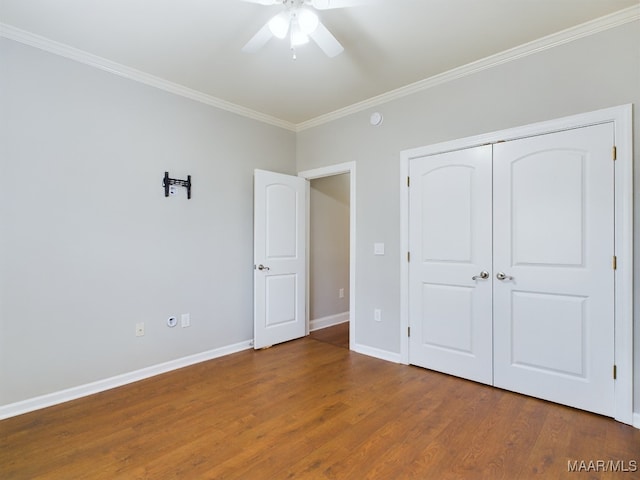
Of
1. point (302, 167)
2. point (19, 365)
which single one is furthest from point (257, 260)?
point (19, 365)

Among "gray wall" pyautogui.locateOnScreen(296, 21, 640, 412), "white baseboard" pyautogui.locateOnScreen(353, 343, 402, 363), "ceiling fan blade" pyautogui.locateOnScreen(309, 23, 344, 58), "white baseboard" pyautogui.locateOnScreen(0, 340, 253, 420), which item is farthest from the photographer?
"white baseboard" pyautogui.locateOnScreen(353, 343, 402, 363)

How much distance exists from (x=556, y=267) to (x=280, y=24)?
2501 millimetres

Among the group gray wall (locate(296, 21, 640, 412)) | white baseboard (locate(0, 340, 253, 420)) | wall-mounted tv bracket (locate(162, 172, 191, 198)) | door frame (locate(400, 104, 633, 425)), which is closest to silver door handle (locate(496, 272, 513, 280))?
door frame (locate(400, 104, 633, 425))

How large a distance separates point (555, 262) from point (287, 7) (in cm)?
252

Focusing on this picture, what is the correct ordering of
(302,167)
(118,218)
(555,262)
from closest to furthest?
(555,262), (118,218), (302,167)

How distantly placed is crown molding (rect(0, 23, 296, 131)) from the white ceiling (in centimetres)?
Answer: 4

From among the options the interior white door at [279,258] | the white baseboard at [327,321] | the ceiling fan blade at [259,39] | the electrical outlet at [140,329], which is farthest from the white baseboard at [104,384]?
the ceiling fan blade at [259,39]

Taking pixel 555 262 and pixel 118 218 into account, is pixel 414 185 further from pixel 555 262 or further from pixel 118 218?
pixel 118 218

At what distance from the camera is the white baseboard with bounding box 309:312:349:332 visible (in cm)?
452

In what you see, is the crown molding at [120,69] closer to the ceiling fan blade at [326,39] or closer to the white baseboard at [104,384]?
the ceiling fan blade at [326,39]

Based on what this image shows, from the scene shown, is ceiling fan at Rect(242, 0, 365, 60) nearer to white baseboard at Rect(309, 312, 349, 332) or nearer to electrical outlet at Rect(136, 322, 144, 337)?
electrical outlet at Rect(136, 322, 144, 337)

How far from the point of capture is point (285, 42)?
2492mm

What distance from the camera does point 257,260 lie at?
3719 millimetres

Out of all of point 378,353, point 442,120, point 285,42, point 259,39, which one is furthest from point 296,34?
point 378,353
